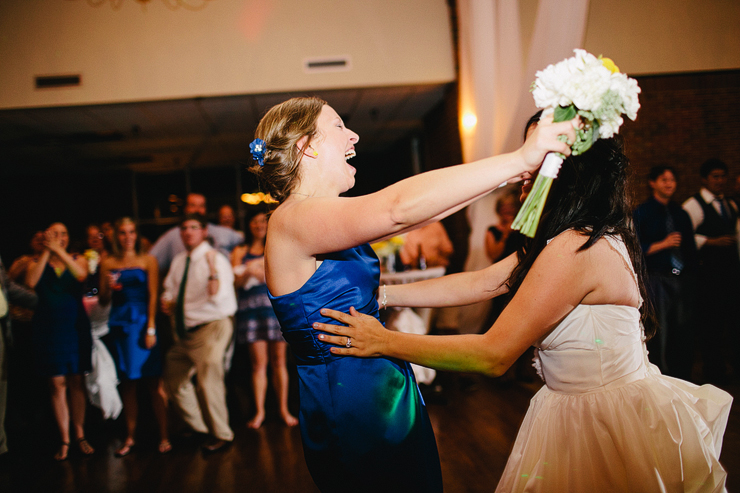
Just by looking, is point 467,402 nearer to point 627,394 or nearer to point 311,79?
point 627,394

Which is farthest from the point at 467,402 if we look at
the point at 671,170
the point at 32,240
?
the point at 32,240

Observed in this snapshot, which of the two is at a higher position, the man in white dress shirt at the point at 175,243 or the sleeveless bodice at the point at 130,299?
the man in white dress shirt at the point at 175,243

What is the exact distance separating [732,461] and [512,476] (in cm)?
207

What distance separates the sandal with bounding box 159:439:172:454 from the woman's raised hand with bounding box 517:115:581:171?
3415 millimetres

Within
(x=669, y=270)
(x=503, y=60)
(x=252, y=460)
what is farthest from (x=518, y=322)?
(x=669, y=270)

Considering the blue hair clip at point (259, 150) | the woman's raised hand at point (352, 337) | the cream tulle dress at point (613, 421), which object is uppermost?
the blue hair clip at point (259, 150)

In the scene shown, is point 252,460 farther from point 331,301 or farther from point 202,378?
point 331,301

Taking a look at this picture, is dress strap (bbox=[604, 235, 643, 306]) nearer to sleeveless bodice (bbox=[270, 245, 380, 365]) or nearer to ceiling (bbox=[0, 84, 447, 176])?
sleeveless bodice (bbox=[270, 245, 380, 365])

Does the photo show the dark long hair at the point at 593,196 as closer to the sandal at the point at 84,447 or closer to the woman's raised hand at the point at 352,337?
the woman's raised hand at the point at 352,337

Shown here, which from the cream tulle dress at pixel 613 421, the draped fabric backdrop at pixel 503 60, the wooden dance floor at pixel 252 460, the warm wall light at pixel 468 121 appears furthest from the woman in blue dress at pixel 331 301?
the warm wall light at pixel 468 121

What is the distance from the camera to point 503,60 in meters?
3.42

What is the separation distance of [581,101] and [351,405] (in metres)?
0.82

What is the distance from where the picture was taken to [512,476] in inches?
45.4

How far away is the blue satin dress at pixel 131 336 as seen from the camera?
132 inches
